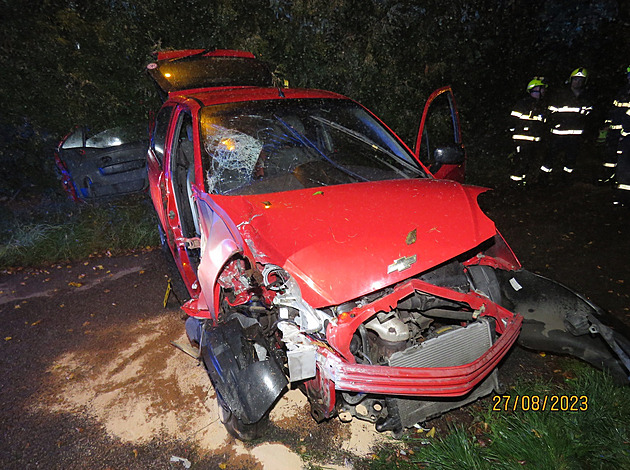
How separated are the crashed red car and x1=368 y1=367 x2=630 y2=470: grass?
0.30m

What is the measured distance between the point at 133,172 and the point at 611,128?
25.6 ft

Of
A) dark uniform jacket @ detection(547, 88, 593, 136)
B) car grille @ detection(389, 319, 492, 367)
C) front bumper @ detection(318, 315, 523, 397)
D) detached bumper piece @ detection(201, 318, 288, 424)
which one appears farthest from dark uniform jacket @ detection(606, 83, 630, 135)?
detached bumper piece @ detection(201, 318, 288, 424)

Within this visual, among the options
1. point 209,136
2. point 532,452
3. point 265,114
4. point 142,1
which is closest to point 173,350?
point 209,136

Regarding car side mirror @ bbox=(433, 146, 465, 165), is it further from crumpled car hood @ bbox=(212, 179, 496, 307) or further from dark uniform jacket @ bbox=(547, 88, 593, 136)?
dark uniform jacket @ bbox=(547, 88, 593, 136)

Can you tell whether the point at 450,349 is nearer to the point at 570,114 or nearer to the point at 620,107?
the point at 620,107

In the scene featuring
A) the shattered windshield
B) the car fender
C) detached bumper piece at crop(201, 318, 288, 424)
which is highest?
the shattered windshield

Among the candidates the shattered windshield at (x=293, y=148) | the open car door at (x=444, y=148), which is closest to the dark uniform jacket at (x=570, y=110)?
the open car door at (x=444, y=148)

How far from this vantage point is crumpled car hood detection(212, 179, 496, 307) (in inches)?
73.0

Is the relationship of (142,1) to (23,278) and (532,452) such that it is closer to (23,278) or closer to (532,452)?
(23,278)

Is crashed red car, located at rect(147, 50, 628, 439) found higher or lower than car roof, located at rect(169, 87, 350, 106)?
lower

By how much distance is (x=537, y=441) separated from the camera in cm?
218

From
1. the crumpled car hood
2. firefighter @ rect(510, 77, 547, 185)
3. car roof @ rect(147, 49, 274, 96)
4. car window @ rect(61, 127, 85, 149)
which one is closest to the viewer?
the crumpled car hood

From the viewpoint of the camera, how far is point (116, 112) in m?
7.07

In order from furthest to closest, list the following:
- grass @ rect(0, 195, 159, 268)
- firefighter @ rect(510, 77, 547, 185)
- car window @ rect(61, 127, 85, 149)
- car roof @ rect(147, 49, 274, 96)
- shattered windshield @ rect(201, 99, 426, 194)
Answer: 1. firefighter @ rect(510, 77, 547, 185)
2. car window @ rect(61, 127, 85, 149)
3. grass @ rect(0, 195, 159, 268)
4. car roof @ rect(147, 49, 274, 96)
5. shattered windshield @ rect(201, 99, 426, 194)
